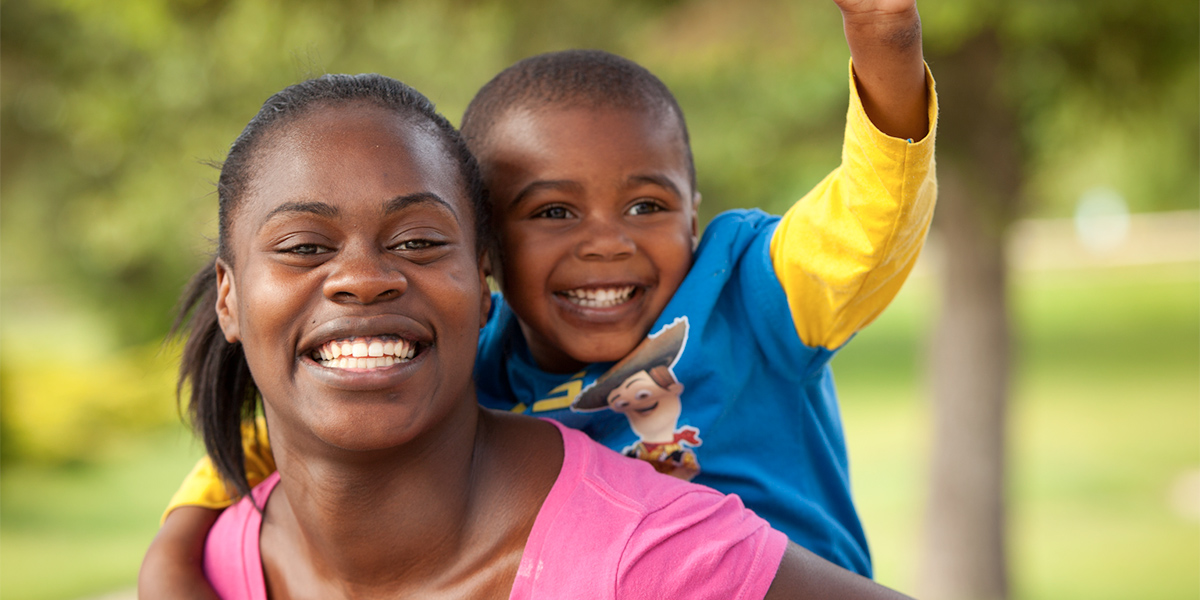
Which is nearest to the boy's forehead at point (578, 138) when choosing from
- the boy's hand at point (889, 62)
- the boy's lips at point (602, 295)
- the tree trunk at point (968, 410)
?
the boy's lips at point (602, 295)

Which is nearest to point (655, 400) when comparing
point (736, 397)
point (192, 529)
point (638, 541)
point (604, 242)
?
point (736, 397)

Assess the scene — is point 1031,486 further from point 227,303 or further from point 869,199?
point 227,303

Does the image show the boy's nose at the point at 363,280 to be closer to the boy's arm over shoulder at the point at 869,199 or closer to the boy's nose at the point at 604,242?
the boy's nose at the point at 604,242

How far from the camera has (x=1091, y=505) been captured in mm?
10391

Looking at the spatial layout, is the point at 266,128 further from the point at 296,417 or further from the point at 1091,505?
the point at 1091,505

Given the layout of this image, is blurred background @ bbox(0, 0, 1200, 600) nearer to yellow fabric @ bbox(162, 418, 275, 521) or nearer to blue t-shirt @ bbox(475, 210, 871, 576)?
yellow fabric @ bbox(162, 418, 275, 521)

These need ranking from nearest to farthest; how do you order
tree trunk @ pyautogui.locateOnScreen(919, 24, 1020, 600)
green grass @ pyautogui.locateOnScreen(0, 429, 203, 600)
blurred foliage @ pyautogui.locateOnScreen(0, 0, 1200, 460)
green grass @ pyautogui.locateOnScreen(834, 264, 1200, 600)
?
blurred foliage @ pyautogui.locateOnScreen(0, 0, 1200, 460), tree trunk @ pyautogui.locateOnScreen(919, 24, 1020, 600), green grass @ pyautogui.locateOnScreen(0, 429, 203, 600), green grass @ pyautogui.locateOnScreen(834, 264, 1200, 600)

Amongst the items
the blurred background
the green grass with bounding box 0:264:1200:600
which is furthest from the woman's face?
the green grass with bounding box 0:264:1200:600

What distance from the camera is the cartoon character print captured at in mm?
2254

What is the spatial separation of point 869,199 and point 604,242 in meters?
0.63

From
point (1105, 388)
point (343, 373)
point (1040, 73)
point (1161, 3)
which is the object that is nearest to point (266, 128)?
point (343, 373)

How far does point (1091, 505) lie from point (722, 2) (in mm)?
7444

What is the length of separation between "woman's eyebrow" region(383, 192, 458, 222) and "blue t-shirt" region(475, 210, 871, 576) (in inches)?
25.2

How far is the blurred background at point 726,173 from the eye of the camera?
5180 millimetres
